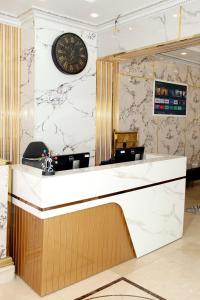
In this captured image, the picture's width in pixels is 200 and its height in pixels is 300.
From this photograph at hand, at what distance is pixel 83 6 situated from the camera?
4.37 meters

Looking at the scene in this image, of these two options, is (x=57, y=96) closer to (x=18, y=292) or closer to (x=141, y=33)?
(x=141, y=33)

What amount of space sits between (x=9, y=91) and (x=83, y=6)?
5.63 ft

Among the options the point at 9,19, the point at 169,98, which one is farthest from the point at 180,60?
the point at 9,19

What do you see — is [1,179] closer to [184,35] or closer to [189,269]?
[189,269]

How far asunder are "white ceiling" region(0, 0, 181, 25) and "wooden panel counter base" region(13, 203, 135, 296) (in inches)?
114

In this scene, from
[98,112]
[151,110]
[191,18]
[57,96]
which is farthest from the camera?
[151,110]

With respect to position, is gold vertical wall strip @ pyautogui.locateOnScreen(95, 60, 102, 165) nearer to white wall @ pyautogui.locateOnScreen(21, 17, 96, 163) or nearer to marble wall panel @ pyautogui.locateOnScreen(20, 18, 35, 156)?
white wall @ pyautogui.locateOnScreen(21, 17, 96, 163)

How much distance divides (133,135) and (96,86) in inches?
53.3

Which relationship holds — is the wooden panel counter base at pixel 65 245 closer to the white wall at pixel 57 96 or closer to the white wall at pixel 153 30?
the white wall at pixel 57 96

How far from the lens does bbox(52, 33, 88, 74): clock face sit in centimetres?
474

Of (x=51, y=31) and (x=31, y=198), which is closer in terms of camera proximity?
(x=31, y=198)

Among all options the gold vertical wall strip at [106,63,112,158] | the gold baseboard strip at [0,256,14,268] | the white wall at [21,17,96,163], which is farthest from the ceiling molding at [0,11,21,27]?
the gold baseboard strip at [0,256,14,268]

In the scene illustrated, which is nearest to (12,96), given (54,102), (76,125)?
(54,102)

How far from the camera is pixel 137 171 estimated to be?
11.4 feet
